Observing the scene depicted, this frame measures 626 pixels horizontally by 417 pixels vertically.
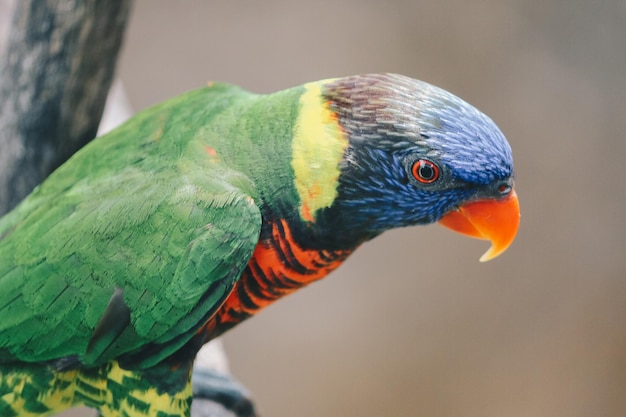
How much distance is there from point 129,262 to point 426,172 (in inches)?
27.5

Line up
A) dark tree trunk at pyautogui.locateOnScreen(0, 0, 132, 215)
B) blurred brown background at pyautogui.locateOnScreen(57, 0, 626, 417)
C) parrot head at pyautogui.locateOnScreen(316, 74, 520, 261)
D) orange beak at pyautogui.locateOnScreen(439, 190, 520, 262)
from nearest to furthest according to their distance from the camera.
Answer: parrot head at pyautogui.locateOnScreen(316, 74, 520, 261) → orange beak at pyautogui.locateOnScreen(439, 190, 520, 262) → dark tree trunk at pyautogui.locateOnScreen(0, 0, 132, 215) → blurred brown background at pyautogui.locateOnScreen(57, 0, 626, 417)

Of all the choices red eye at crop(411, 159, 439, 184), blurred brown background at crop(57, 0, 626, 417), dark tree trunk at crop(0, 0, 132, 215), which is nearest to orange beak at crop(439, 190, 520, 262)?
red eye at crop(411, 159, 439, 184)

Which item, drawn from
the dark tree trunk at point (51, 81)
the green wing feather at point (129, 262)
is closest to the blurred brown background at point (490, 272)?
the dark tree trunk at point (51, 81)

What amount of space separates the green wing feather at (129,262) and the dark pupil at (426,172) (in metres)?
0.39

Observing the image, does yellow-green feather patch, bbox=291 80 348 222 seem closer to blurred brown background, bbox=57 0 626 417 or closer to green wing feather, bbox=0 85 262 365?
green wing feather, bbox=0 85 262 365

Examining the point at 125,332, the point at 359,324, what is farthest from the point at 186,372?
the point at 359,324

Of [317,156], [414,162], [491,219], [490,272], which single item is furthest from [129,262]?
[490,272]

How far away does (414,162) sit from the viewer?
55.2 inches

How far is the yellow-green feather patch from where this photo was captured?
A: 1.46 m

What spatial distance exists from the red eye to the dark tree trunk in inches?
38.8

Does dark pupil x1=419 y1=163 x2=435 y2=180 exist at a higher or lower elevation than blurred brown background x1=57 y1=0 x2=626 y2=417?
higher

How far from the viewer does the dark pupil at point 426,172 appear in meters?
1.40

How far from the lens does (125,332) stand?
4.93 ft

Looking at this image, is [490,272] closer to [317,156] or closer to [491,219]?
[491,219]
